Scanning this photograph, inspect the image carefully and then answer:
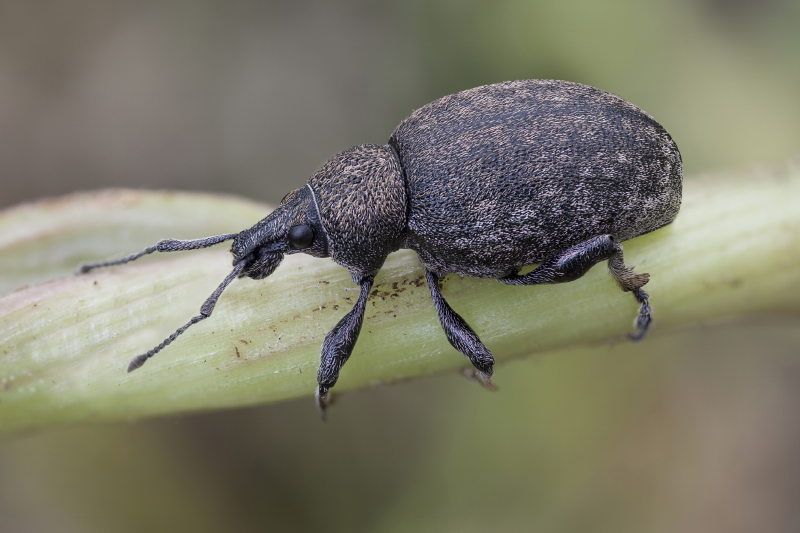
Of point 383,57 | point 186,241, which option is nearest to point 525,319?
point 186,241

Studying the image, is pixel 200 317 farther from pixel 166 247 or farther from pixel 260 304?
pixel 166 247

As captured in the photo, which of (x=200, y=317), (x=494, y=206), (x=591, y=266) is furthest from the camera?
(x=494, y=206)

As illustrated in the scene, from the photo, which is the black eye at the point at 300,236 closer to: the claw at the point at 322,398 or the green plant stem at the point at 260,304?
the green plant stem at the point at 260,304

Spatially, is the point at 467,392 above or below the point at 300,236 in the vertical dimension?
below

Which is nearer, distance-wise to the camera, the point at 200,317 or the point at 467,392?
Answer: the point at 200,317

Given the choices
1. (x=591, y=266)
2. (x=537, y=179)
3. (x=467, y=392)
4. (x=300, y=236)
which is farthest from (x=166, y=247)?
(x=467, y=392)

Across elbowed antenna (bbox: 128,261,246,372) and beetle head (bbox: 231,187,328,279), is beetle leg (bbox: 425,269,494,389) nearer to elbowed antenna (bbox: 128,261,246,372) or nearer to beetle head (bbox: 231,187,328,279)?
beetle head (bbox: 231,187,328,279)

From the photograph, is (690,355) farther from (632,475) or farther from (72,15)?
(72,15)
